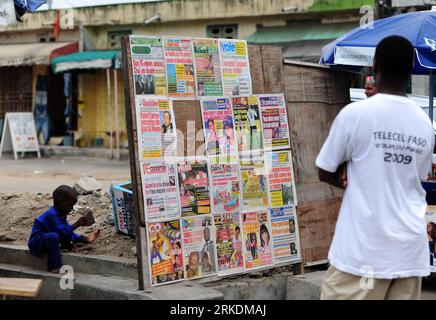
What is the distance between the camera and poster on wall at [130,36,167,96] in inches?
215

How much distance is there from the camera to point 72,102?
22875 millimetres

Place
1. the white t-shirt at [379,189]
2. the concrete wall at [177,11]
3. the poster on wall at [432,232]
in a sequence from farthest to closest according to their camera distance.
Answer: the concrete wall at [177,11] → the poster on wall at [432,232] → the white t-shirt at [379,189]

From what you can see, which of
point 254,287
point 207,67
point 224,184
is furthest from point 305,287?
point 207,67

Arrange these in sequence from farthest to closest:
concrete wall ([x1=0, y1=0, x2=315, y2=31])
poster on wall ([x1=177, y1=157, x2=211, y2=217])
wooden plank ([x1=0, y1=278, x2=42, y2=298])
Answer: concrete wall ([x1=0, y1=0, x2=315, y2=31]) → poster on wall ([x1=177, y1=157, x2=211, y2=217]) → wooden plank ([x1=0, y1=278, x2=42, y2=298])

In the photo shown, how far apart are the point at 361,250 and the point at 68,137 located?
19.6m

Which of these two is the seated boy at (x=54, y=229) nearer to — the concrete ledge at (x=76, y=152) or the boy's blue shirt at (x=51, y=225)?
the boy's blue shirt at (x=51, y=225)

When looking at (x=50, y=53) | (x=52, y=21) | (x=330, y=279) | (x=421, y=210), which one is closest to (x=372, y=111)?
(x=421, y=210)

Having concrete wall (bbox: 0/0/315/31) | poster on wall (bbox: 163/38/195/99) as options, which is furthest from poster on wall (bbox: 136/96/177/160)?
concrete wall (bbox: 0/0/315/31)

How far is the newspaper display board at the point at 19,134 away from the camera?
67.9 feet

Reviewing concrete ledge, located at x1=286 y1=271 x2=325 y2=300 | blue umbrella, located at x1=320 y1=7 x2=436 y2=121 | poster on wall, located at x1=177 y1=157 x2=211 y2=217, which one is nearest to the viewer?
poster on wall, located at x1=177 y1=157 x2=211 y2=217

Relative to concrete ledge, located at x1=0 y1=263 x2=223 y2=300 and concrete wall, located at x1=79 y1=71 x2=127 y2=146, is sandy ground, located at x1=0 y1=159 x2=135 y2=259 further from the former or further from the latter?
concrete wall, located at x1=79 y1=71 x2=127 y2=146

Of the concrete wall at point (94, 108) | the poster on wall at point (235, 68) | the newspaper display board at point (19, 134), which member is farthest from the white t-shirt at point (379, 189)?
the concrete wall at point (94, 108)

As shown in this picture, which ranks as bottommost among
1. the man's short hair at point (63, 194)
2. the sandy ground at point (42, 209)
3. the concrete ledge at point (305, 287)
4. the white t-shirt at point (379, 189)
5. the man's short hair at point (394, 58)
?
the concrete ledge at point (305, 287)

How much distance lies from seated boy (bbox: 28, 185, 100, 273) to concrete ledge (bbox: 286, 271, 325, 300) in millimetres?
1984
